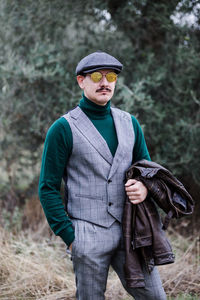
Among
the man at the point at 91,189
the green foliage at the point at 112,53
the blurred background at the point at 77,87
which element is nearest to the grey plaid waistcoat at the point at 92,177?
the man at the point at 91,189

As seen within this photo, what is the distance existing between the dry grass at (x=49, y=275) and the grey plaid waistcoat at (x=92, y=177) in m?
1.66

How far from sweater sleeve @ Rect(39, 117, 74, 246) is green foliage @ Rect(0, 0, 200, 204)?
9.21 ft

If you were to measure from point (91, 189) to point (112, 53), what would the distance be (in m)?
3.81

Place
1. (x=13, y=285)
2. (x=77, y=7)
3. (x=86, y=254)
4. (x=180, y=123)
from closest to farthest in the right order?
(x=86, y=254)
(x=13, y=285)
(x=180, y=123)
(x=77, y=7)

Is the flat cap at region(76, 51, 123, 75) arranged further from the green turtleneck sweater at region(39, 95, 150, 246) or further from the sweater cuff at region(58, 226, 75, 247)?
the sweater cuff at region(58, 226, 75, 247)

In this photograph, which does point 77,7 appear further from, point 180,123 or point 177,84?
point 180,123

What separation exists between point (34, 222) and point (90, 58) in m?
3.90

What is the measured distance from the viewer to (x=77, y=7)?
18.5ft

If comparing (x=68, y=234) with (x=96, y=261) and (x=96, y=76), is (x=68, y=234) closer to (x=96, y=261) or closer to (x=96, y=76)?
(x=96, y=261)

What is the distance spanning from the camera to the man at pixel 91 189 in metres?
2.26

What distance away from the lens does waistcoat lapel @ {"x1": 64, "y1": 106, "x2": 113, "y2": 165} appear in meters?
2.32

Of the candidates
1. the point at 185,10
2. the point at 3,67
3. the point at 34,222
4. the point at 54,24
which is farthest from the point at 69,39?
the point at 34,222

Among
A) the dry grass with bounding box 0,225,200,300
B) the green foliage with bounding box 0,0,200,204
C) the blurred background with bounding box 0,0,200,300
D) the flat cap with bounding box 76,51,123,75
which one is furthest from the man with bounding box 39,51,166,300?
the green foliage with bounding box 0,0,200,204

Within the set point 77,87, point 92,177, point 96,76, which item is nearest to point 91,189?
point 92,177
